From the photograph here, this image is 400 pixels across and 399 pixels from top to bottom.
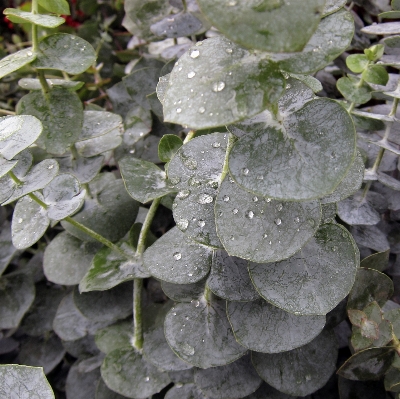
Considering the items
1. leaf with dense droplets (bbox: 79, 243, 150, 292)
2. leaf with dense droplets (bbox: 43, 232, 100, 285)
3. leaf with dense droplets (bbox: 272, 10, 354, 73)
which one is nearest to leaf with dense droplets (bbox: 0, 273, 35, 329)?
leaf with dense droplets (bbox: 43, 232, 100, 285)

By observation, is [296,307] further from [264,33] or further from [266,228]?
[264,33]

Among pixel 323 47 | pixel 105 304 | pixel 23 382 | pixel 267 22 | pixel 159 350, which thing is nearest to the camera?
pixel 267 22

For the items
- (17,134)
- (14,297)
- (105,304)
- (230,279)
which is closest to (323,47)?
(230,279)

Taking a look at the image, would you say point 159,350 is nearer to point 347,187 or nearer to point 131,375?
point 131,375

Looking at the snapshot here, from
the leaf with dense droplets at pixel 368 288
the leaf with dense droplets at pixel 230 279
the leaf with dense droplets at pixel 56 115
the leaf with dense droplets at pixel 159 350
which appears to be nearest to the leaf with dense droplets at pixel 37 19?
the leaf with dense droplets at pixel 56 115

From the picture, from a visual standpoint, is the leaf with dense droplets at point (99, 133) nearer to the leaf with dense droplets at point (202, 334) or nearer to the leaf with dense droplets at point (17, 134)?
the leaf with dense droplets at point (17, 134)
